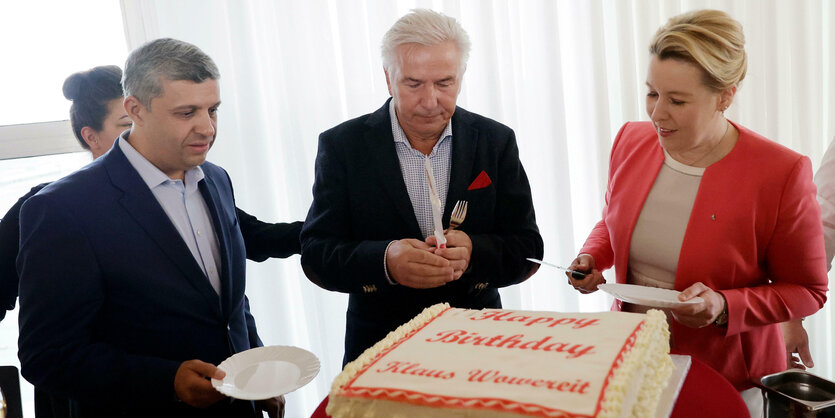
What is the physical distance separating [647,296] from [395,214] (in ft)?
2.14

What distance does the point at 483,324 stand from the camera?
1.17 meters

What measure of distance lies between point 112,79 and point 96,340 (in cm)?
93

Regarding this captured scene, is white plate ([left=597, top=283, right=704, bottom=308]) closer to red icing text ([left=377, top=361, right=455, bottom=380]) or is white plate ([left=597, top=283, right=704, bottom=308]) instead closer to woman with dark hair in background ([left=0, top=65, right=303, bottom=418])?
red icing text ([left=377, top=361, right=455, bottom=380])

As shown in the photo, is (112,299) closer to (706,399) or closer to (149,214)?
(149,214)

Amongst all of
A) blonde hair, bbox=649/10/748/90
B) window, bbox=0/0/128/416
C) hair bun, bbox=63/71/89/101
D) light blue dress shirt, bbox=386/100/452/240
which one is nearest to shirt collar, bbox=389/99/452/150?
light blue dress shirt, bbox=386/100/452/240

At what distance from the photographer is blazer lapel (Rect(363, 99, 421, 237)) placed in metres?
1.68

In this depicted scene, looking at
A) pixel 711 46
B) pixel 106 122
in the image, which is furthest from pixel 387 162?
pixel 106 122

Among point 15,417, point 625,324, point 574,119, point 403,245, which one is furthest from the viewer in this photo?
point 574,119

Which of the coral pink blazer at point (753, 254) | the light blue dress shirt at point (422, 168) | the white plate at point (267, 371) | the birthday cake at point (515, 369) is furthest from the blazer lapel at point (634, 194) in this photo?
the white plate at point (267, 371)

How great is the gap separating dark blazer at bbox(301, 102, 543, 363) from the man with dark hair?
275 millimetres

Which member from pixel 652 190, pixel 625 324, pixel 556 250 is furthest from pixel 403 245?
pixel 556 250

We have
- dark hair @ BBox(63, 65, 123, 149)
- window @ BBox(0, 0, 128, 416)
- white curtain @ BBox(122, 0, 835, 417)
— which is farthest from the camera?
window @ BBox(0, 0, 128, 416)

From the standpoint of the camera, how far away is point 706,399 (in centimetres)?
118

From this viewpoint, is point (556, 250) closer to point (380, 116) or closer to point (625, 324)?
point (380, 116)
